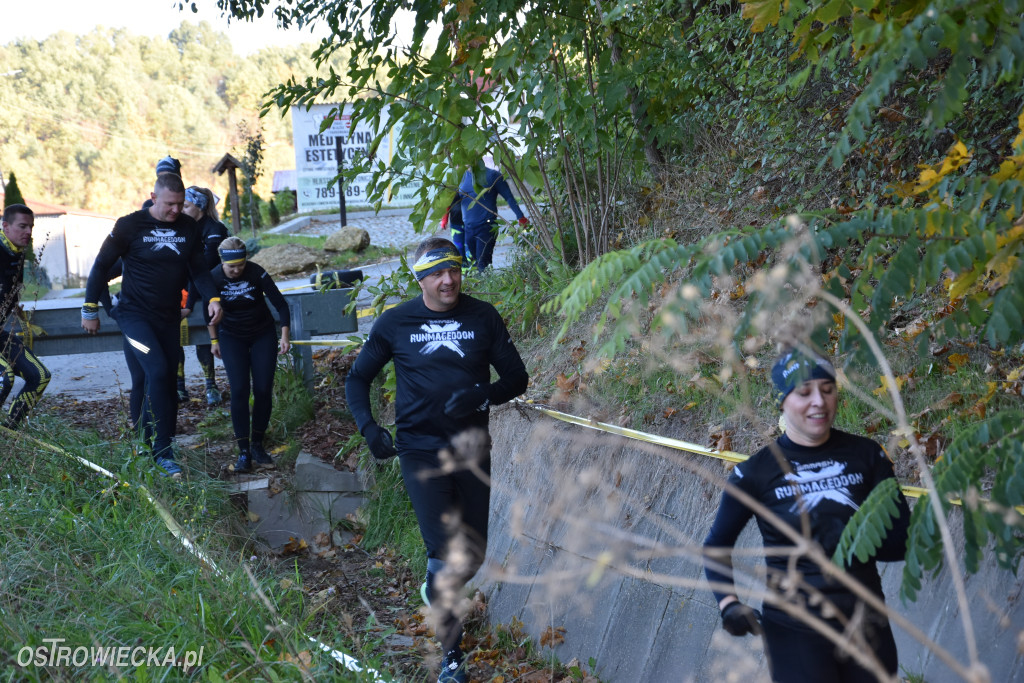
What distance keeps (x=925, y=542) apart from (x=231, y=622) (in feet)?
11.1

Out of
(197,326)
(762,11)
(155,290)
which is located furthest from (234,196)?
(762,11)

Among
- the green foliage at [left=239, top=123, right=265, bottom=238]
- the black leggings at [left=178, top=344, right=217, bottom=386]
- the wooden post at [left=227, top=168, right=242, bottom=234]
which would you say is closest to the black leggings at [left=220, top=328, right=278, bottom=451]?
the black leggings at [left=178, top=344, right=217, bottom=386]

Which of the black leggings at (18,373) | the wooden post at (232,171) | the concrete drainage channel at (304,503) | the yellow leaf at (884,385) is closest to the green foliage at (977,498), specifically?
the yellow leaf at (884,385)

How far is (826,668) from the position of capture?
3299 millimetres

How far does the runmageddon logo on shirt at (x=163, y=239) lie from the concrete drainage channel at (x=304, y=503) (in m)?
2.03

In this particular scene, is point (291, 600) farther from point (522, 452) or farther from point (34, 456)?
point (34, 456)

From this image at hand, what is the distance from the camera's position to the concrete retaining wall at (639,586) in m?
4.12

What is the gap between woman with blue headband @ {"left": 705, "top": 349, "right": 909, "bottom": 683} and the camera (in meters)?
3.30

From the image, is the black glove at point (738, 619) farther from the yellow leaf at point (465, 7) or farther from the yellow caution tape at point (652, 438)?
the yellow leaf at point (465, 7)

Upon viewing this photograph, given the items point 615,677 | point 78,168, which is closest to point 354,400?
point 615,677

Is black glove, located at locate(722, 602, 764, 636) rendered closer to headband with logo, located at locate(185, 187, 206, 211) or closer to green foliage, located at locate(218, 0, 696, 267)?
green foliage, located at locate(218, 0, 696, 267)

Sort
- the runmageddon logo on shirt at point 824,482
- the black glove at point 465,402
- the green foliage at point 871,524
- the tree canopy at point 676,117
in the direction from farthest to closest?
the tree canopy at point 676,117 < the black glove at point 465,402 < the runmageddon logo on shirt at point 824,482 < the green foliage at point 871,524

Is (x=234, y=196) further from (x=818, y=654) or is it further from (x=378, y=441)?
(x=818, y=654)

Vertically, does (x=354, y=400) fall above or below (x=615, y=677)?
above
